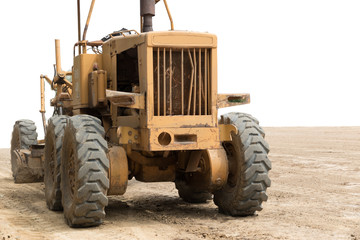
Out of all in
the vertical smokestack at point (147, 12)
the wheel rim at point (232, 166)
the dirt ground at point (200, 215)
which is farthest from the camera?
the vertical smokestack at point (147, 12)

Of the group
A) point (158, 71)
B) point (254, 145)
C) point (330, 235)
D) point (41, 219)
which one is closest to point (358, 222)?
point (330, 235)

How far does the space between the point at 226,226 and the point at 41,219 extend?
2631 millimetres

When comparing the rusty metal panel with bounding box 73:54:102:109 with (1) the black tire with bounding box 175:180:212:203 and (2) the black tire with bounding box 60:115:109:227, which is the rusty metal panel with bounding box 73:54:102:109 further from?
(1) the black tire with bounding box 175:180:212:203

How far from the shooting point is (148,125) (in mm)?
6844

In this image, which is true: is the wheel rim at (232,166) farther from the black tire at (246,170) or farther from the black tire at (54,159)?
the black tire at (54,159)

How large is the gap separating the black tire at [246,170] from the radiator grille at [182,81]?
2.17ft

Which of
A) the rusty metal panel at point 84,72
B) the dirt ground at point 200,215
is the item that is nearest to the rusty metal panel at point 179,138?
the dirt ground at point 200,215

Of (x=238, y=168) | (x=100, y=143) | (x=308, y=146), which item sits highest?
(x=100, y=143)

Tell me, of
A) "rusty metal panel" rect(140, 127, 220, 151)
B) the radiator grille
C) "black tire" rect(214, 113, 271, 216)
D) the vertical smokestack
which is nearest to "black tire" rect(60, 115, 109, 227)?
"rusty metal panel" rect(140, 127, 220, 151)

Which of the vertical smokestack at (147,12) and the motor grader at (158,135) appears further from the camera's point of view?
the vertical smokestack at (147,12)

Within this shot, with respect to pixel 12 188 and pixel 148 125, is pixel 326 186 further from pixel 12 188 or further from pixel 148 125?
pixel 12 188

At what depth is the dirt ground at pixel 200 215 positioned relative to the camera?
21.4ft

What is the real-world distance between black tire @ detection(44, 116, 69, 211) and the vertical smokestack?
6.21 ft

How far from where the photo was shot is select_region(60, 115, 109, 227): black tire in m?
6.61
